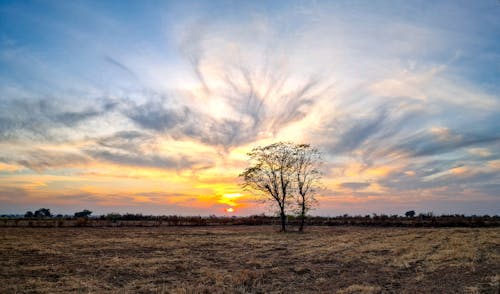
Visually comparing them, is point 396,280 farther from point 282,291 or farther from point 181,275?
point 181,275

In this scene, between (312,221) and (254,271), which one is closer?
(254,271)

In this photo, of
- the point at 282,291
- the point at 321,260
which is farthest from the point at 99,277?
the point at 321,260

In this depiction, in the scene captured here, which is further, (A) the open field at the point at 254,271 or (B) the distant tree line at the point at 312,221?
(B) the distant tree line at the point at 312,221

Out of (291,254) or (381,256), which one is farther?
(291,254)

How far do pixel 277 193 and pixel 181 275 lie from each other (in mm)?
36020

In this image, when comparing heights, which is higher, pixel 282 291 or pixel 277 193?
pixel 277 193

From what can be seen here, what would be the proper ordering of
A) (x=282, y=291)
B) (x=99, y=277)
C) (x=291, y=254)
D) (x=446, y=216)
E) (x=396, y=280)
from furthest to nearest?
(x=446, y=216) < (x=291, y=254) < (x=99, y=277) < (x=396, y=280) < (x=282, y=291)

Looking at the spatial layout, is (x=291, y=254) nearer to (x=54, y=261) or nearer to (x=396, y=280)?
(x=396, y=280)

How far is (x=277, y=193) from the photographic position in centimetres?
5191

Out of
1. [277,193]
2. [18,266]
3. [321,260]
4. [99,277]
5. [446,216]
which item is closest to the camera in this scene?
[99,277]

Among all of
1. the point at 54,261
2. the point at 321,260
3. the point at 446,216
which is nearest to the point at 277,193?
the point at 321,260

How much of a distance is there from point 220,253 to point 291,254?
4.76 m

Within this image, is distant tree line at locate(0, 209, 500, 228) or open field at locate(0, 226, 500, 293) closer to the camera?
open field at locate(0, 226, 500, 293)

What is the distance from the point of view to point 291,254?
2359cm
